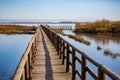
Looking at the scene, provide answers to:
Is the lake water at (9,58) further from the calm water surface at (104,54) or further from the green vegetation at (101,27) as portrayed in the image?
the green vegetation at (101,27)

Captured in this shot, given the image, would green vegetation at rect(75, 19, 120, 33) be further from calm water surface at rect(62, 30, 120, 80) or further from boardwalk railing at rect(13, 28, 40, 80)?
boardwalk railing at rect(13, 28, 40, 80)

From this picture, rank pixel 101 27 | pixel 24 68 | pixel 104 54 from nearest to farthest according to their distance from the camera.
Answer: pixel 24 68 → pixel 104 54 → pixel 101 27

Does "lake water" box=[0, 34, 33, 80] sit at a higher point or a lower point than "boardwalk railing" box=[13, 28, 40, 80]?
lower

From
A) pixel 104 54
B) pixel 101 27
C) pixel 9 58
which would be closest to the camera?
pixel 9 58

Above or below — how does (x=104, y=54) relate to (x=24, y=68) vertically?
below

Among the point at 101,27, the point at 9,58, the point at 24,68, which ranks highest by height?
the point at 24,68

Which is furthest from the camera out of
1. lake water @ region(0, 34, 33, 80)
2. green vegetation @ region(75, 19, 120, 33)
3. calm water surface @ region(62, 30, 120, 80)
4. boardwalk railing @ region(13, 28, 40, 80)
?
green vegetation @ region(75, 19, 120, 33)

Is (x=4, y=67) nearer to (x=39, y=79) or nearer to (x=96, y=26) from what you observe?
(x=39, y=79)

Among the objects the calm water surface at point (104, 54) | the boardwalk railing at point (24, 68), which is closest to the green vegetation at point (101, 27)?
the calm water surface at point (104, 54)

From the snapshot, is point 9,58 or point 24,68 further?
point 9,58

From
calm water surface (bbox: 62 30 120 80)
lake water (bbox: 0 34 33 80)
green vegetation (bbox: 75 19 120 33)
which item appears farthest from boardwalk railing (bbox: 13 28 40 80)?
green vegetation (bbox: 75 19 120 33)

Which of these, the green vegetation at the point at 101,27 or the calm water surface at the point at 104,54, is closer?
the calm water surface at the point at 104,54

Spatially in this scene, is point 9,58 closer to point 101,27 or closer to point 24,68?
point 24,68

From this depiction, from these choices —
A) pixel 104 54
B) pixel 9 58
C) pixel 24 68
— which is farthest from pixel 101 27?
pixel 24 68
